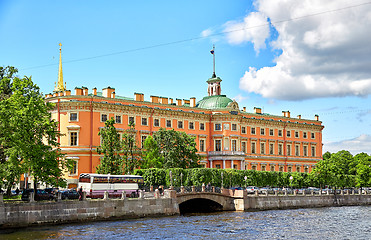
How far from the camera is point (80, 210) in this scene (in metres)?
44.6

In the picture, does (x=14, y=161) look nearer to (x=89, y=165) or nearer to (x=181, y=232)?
(x=181, y=232)

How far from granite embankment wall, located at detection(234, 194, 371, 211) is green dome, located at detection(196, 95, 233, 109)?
24484 millimetres

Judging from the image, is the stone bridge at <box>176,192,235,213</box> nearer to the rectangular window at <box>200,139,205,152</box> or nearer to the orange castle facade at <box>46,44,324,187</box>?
the orange castle facade at <box>46,44,324,187</box>

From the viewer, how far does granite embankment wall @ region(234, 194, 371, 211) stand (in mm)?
60125

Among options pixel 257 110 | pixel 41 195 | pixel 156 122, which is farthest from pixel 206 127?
pixel 41 195

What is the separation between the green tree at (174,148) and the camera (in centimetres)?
7044

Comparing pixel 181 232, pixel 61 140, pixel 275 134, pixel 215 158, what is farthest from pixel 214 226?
pixel 275 134

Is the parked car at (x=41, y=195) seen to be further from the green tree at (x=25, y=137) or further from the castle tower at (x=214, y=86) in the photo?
the castle tower at (x=214, y=86)

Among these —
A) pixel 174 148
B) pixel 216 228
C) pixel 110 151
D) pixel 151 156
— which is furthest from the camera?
pixel 174 148

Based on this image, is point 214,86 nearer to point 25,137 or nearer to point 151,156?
point 151,156

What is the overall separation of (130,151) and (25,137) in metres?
25.4

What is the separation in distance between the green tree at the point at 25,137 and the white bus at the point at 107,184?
20.7 feet

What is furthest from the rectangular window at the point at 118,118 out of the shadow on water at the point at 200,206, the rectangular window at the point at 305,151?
the rectangular window at the point at 305,151

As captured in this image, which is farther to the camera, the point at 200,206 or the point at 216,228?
the point at 200,206
